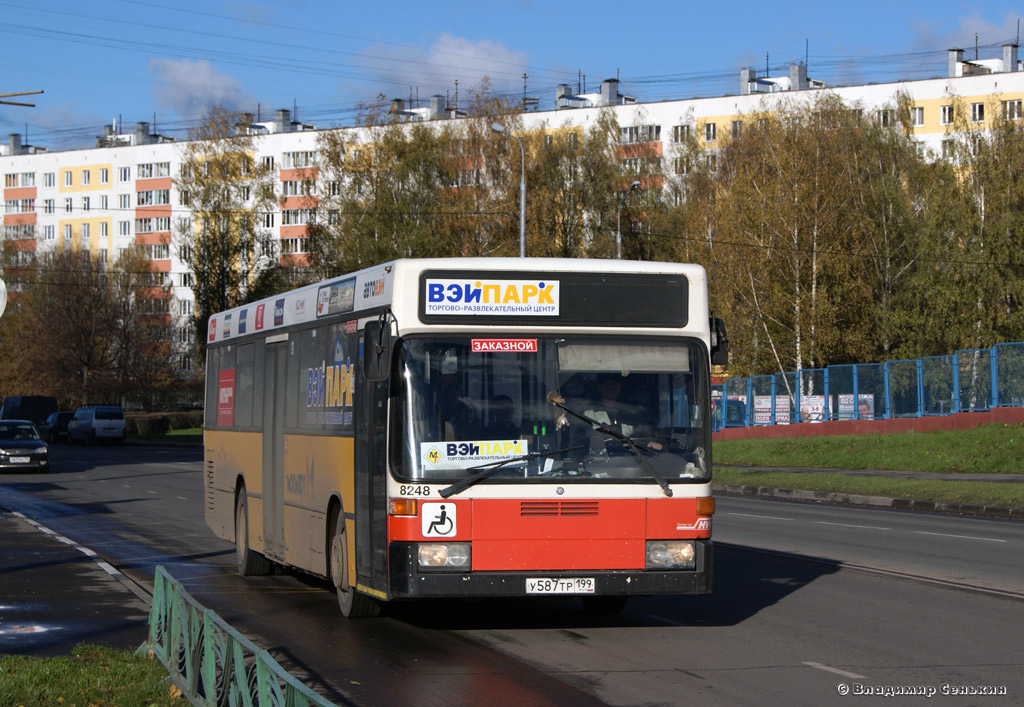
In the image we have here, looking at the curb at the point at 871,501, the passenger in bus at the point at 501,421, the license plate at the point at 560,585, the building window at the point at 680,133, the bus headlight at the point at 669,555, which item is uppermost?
the building window at the point at 680,133

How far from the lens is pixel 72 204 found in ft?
386

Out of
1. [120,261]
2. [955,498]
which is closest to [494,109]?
[120,261]

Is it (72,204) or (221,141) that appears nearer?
(221,141)

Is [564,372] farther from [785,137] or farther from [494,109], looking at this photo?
[494,109]

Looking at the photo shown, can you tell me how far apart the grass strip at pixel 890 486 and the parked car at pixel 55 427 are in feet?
148

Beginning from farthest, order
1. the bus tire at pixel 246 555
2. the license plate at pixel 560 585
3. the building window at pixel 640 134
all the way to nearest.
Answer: the building window at pixel 640 134
the bus tire at pixel 246 555
the license plate at pixel 560 585

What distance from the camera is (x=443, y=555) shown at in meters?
9.12

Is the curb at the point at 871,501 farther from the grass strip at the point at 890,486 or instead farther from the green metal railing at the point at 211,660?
the green metal railing at the point at 211,660

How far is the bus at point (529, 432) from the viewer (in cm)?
919

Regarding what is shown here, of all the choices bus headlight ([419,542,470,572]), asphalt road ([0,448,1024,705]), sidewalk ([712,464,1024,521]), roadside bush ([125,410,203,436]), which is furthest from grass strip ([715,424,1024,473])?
roadside bush ([125,410,203,436])

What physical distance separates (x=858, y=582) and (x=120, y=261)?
285 feet

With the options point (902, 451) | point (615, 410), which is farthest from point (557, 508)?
point (902, 451)

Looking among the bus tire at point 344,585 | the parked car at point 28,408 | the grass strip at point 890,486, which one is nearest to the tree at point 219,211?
the parked car at point 28,408

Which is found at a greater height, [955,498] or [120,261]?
[120,261]
